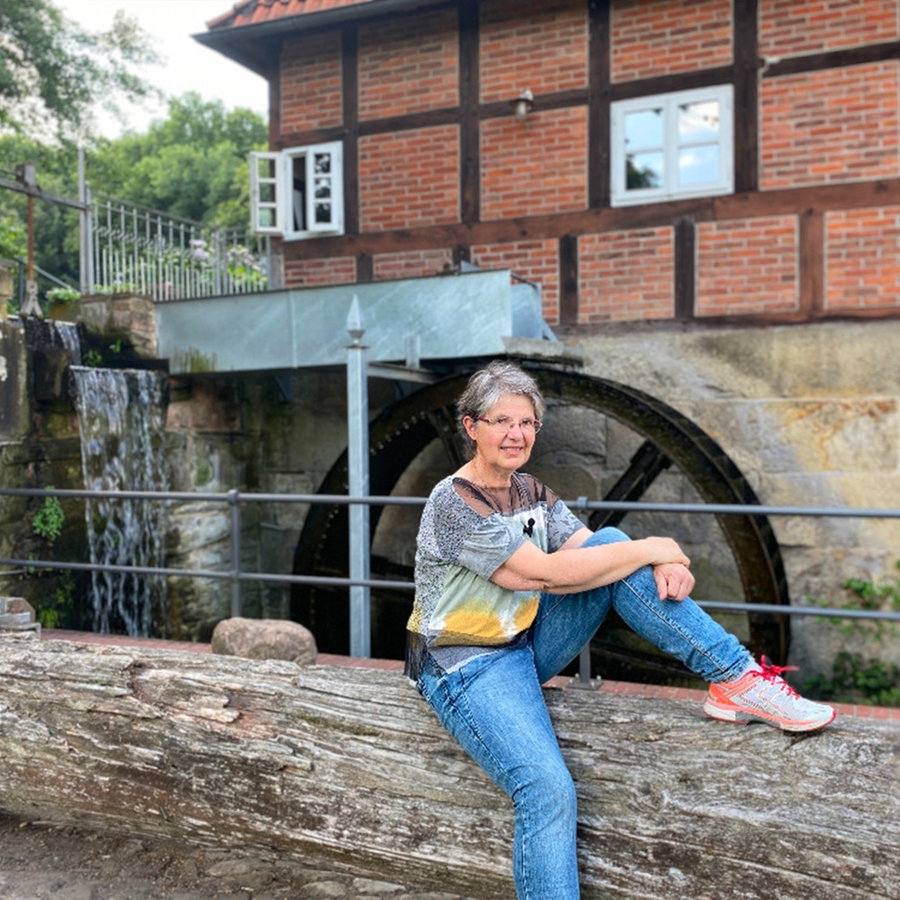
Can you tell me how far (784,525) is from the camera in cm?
733

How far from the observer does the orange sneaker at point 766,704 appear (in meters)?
2.20

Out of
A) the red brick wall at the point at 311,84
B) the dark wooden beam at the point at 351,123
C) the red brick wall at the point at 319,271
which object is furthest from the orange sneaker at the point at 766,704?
the red brick wall at the point at 311,84

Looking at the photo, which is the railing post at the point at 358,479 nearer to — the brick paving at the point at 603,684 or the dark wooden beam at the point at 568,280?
the brick paving at the point at 603,684

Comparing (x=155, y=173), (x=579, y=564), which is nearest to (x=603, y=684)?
(x=579, y=564)

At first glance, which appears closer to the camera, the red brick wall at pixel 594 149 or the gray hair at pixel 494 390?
the gray hair at pixel 494 390

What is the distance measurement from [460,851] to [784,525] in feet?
18.5

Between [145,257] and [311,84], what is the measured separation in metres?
2.13

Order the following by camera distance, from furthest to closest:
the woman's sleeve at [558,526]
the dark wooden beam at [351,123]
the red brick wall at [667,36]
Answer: the dark wooden beam at [351,123] → the red brick wall at [667,36] → the woman's sleeve at [558,526]

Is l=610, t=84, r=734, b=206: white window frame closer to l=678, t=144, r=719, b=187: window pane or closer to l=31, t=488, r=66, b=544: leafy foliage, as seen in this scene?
l=678, t=144, r=719, b=187: window pane

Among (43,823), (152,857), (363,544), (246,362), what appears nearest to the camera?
(152,857)

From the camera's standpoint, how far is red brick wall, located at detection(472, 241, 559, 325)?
7.73m

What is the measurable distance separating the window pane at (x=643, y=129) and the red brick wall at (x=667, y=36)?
28cm

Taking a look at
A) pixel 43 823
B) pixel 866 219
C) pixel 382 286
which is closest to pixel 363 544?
pixel 382 286

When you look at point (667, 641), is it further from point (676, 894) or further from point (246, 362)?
point (246, 362)
